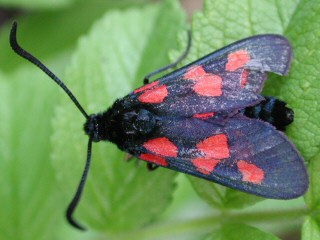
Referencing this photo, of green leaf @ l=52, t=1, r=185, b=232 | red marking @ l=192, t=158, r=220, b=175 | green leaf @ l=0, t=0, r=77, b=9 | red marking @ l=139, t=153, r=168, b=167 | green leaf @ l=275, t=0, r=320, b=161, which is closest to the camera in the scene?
green leaf @ l=275, t=0, r=320, b=161

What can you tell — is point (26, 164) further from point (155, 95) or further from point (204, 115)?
point (204, 115)

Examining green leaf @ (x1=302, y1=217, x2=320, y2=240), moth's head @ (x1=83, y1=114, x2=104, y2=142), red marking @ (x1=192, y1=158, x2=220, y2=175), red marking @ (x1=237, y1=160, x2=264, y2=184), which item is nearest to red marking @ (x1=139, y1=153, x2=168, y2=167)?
red marking @ (x1=192, y1=158, x2=220, y2=175)

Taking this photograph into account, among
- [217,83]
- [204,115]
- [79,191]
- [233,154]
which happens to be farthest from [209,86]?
[79,191]

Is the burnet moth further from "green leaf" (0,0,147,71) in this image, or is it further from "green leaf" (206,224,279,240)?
"green leaf" (0,0,147,71)

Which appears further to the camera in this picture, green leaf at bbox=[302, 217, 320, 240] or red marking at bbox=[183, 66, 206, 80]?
red marking at bbox=[183, 66, 206, 80]

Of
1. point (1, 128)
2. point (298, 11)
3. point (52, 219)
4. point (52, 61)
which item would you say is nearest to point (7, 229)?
point (52, 219)

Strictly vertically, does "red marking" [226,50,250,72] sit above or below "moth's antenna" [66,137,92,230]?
above

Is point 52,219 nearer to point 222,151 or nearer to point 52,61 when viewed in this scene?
point 222,151
